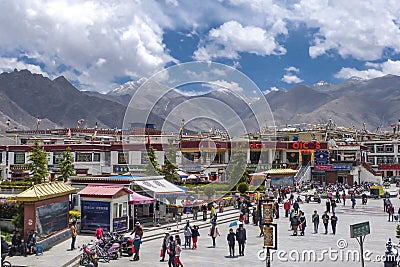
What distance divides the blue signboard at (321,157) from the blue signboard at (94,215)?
169 feet

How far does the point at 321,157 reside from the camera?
7181 cm

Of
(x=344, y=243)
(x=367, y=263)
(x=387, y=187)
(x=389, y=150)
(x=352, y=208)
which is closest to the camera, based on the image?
(x=367, y=263)

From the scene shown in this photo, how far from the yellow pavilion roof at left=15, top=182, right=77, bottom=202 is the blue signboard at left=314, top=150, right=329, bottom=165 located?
2063 inches

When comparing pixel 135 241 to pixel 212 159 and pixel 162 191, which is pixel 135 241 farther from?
pixel 212 159

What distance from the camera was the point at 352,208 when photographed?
41.4 m

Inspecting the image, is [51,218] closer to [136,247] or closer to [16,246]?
[16,246]

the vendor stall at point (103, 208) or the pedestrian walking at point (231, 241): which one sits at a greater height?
the vendor stall at point (103, 208)

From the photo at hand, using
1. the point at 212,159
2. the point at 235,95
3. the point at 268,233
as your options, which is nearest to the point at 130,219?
the point at 235,95

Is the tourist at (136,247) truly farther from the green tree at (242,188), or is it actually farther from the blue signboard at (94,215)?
the green tree at (242,188)

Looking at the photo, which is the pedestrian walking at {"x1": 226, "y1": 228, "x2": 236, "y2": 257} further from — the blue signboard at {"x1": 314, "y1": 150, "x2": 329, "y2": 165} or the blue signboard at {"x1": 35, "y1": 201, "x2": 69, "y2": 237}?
the blue signboard at {"x1": 314, "y1": 150, "x2": 329, "y2": 165}

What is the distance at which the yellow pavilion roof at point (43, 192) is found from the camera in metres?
21.2

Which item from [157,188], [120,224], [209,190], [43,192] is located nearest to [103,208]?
[120,224]

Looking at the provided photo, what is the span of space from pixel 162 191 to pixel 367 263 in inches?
555

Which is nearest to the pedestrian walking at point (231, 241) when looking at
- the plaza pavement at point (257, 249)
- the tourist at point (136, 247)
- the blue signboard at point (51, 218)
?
the plaza pavement at point (257, 249)
